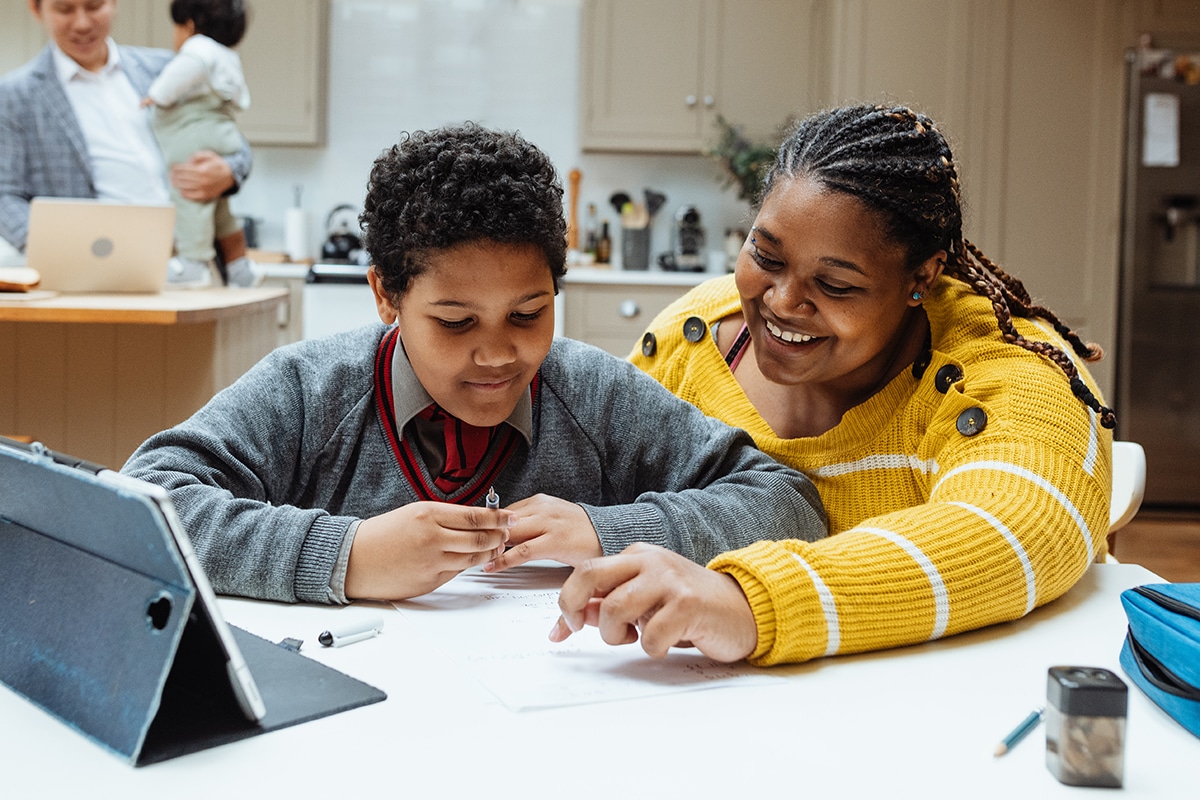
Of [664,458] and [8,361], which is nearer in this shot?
[664,458]

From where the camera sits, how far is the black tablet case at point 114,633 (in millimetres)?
627

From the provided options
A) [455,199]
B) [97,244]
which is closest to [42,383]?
[97,244]

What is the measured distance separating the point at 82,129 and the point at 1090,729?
313cm

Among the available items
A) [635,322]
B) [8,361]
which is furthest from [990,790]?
[635,322]

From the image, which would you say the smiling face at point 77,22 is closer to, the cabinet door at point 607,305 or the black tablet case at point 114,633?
the cabinet door at point 607,305

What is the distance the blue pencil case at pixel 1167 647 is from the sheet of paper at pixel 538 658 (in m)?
0.26

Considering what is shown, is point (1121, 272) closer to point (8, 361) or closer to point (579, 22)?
point (579, 22)

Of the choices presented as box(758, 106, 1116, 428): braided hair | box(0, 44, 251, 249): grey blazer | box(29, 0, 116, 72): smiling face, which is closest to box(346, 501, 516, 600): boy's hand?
box(758, 106, 1116, 428): braided hair

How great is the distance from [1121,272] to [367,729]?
167 inches

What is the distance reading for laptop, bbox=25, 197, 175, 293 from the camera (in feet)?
8.34

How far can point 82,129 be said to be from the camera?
309 centimetres

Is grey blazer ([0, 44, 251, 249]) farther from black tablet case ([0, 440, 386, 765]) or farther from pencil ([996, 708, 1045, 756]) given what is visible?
pencil ([996, 708, 1045, 756])

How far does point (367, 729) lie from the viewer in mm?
692

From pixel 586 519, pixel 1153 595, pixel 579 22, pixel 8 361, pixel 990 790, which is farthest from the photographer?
pixel 579 22
